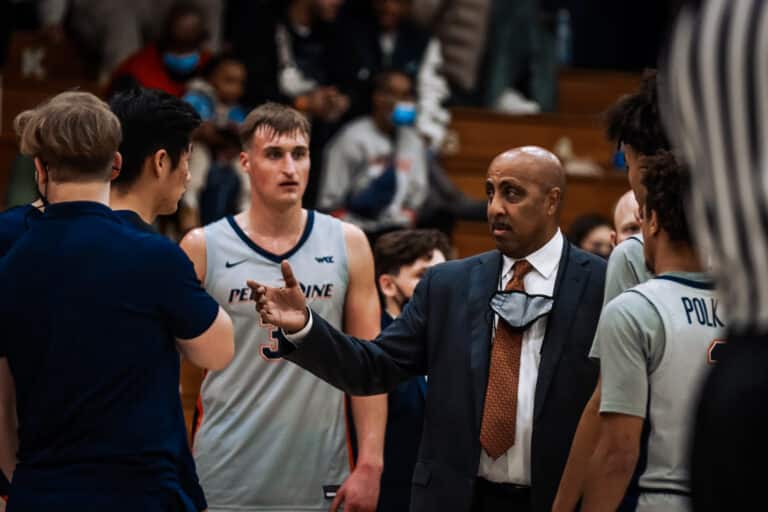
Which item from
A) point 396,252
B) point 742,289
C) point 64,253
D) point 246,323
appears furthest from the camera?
point 396,252

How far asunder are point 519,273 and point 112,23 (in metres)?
5.89

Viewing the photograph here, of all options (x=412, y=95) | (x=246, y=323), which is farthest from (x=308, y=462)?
(x=412, y=95)

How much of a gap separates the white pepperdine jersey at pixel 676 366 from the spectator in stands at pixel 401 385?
151 cm

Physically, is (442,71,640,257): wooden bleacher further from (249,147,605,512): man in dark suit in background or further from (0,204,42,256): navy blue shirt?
(0,204,42,256): navy blue shirt

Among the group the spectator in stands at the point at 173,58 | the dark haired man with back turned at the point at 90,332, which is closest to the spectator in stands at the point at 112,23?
the spectator in stands at the point at 173,58

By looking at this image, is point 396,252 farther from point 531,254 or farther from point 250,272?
point 531,254

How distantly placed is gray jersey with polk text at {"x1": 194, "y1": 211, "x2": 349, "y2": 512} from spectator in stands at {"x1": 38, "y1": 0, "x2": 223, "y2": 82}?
4.91 metres

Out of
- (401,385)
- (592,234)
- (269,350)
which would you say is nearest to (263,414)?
(269,350)

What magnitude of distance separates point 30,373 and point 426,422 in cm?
132

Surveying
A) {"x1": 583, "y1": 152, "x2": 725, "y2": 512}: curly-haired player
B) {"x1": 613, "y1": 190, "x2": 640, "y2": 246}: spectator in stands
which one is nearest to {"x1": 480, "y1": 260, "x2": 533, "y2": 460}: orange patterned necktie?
{"x1": 583, "y1": 152, "x2": 725, "y2": 512}: curly-haired player

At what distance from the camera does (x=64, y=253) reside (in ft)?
9.29

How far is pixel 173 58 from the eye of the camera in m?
8.46

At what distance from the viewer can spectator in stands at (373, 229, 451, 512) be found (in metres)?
4.48

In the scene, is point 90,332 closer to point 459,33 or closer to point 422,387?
point 422,387
